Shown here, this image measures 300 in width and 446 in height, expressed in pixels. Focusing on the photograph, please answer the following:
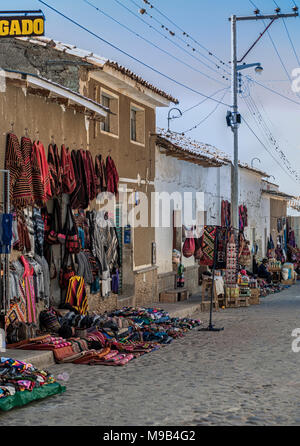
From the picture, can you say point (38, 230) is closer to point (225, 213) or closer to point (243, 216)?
point (225, 213)

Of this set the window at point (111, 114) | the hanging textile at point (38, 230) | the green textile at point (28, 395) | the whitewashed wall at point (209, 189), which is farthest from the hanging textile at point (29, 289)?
the whitewashed wall at point (209, 189)

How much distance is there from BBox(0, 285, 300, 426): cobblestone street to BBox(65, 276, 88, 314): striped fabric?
6.62ft

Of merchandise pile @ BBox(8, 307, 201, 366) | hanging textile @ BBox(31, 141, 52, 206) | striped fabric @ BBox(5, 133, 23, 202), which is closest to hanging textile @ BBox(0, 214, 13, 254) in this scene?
striped fabric @ BBox(5, 133, 23, 202)

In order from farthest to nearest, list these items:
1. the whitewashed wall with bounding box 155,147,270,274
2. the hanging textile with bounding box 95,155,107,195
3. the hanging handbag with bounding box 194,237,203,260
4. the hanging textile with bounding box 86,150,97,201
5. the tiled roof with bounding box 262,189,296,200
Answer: the tiled roof with bounding box 262,189,296,200, the hanging handbag with bounding box 194,237,203,260, the whitewashed wall with bounding box 155,147,270,274, the hanging textile with bounding box 95,155,107,195, the hanging textile with bounding box 86,150,97,201

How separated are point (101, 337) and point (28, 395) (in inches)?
165

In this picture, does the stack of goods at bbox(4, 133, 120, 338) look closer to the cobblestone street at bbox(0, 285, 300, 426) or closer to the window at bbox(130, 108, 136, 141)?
the cobblestone street at bbox(0, 285, 300, 426)

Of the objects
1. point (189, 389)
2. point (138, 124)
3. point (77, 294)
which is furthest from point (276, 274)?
point (189, 389)

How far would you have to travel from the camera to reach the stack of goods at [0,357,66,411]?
8.12 meters

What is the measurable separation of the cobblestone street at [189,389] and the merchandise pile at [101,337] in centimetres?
32

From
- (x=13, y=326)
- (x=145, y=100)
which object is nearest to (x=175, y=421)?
(x=13, y=326)

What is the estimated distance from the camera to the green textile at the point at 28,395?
7938 millimetres

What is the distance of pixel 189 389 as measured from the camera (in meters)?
9.22

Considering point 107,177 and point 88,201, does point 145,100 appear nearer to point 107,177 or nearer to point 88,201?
point 107,177

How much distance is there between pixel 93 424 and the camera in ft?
24.3
